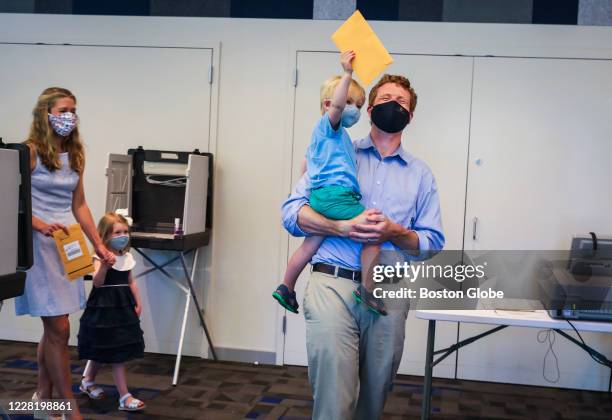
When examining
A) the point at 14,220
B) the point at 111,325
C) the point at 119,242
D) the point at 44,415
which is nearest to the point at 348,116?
the point at 14,220

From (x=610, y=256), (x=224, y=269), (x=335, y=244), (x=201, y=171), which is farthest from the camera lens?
(x=224, y=269)

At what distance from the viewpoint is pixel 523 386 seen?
4.79 meters

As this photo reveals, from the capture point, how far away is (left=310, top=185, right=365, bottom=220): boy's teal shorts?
2.24 metres

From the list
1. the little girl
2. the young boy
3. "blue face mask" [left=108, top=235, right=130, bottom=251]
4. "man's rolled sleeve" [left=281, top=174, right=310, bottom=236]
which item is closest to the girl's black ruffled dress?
the little girl

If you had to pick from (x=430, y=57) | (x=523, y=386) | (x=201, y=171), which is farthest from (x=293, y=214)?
(x=523, y=386)

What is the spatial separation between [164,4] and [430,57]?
196cm

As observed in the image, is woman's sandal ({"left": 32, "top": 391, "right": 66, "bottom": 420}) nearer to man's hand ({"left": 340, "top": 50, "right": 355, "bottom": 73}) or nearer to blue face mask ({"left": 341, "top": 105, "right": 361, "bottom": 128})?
blue face mask ({"left": 341, "top": 105, "right": 361, "bottom": 128})

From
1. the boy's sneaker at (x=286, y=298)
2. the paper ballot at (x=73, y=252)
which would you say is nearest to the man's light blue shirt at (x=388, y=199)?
the boy's sneaker at (x=286, y=298)

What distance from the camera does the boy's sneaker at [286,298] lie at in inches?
102

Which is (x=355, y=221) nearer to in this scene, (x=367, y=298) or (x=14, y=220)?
(x=367, y=298)

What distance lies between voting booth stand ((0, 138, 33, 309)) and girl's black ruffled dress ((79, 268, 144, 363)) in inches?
47.2

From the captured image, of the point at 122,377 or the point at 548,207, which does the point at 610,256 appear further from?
the point at 122,377

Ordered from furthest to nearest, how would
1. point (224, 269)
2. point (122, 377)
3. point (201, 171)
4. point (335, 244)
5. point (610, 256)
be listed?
point (224, 269), point (201, 171), point (122, 377), point (610, 256), point (335, 244)

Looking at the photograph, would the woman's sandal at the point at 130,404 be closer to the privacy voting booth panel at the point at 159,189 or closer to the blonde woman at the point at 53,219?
the blonde woman at the point at 53,219
